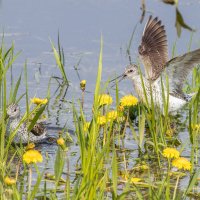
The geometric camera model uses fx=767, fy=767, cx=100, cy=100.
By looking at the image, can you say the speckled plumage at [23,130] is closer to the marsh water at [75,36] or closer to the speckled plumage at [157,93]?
the marsh water at [75,36]

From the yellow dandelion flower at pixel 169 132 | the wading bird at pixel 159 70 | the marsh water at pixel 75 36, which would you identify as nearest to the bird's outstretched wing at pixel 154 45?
the wading bird at pixel 159 70

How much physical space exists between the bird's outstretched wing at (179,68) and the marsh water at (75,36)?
1.45ft

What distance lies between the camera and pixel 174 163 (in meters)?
4.66

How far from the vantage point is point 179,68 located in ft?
25.4

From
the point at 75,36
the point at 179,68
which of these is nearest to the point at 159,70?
the point at 179,68

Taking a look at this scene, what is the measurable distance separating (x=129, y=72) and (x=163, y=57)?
637 millimetres

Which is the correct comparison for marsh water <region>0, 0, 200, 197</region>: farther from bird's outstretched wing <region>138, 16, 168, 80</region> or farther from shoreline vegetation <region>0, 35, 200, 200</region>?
shoreline vegetation <region>0, 35, 200, 200</region>

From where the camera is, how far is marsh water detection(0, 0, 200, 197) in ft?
28.2

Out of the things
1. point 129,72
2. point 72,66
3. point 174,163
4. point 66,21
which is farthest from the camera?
point 66,21

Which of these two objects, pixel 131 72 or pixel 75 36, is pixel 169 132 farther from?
pixel 75 36

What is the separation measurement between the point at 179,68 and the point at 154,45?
129 cm

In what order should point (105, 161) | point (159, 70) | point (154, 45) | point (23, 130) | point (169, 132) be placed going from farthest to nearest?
point (154, 45), point (159, 70), point (23, 130), point (169, 132), point (105, 161)

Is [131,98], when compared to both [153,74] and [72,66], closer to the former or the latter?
[153,74]

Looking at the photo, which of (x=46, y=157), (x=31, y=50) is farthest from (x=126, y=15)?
(x=46, y=157)
